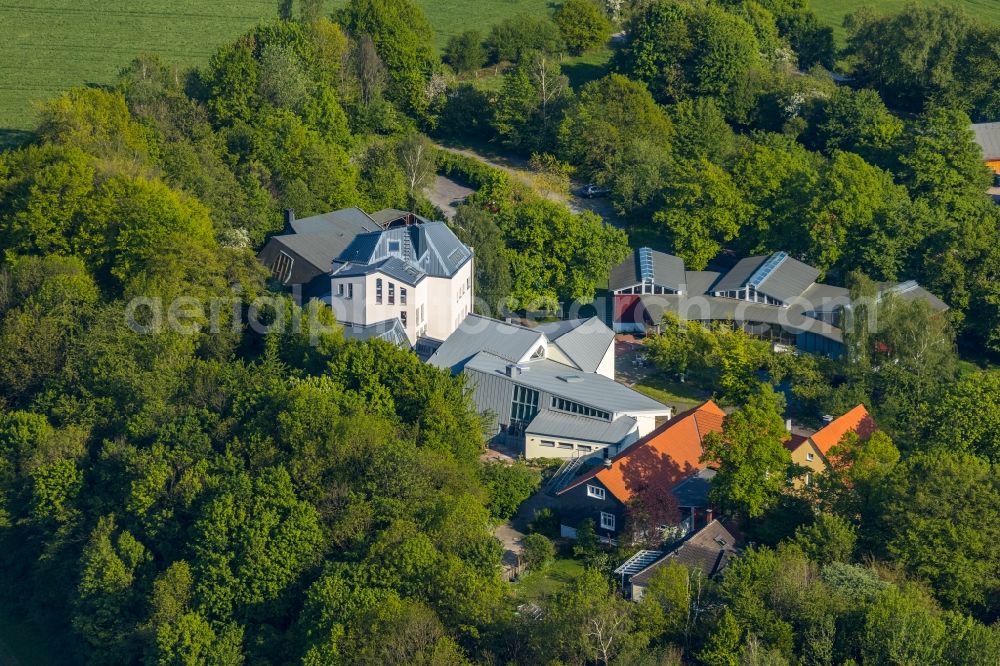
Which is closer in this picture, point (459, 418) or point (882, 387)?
point (459, 418)

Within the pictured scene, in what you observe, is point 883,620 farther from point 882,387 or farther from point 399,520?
point 882,387

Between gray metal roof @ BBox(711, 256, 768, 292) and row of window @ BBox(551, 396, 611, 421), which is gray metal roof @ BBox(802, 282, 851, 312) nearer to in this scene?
gray metal roof @ BBox(711, 256, 768, 292)

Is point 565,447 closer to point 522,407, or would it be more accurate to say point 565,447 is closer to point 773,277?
point 522,407

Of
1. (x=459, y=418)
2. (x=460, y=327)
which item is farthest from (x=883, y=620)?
(x=460, y=327)

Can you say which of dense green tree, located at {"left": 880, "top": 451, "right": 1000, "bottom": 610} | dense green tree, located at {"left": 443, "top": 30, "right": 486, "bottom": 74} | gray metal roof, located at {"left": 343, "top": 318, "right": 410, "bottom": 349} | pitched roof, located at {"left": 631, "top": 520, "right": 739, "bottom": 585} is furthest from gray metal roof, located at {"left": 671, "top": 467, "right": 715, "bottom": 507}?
dense green tree, located at {"left": 443, "top": 30, "right": 486, "bottom": 74}

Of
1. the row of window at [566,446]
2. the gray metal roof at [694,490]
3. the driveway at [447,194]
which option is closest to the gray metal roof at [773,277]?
the driveway at [447,194]

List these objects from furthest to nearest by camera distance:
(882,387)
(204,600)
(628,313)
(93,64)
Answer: (93,64) → (628,313) → (882,387) → (204,600)
